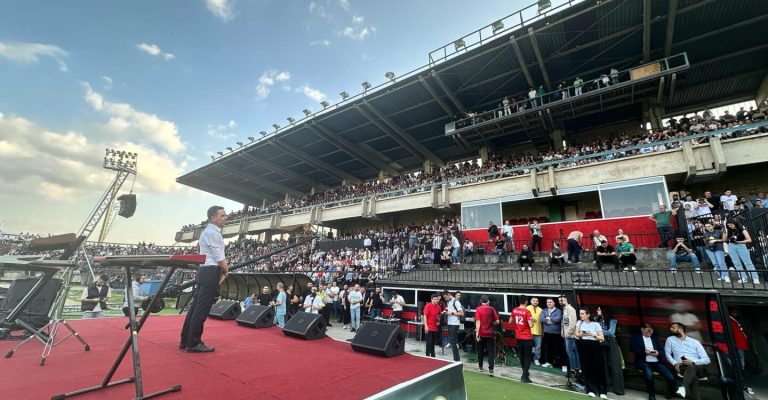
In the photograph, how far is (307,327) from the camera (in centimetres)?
502

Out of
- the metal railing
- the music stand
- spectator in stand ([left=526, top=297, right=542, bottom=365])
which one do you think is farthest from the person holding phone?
the metal railing

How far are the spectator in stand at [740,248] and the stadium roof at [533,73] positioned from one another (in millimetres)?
11497

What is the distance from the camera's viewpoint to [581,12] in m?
15.1

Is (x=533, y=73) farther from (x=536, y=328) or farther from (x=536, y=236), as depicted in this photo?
(x=536, y=328)

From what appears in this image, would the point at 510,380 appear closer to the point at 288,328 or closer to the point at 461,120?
the point at 288,328

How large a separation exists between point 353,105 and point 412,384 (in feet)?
70.2

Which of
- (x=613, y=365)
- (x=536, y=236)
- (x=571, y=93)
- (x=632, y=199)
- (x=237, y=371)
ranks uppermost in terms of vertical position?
(x=571, y=93)

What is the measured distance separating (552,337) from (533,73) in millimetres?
16278

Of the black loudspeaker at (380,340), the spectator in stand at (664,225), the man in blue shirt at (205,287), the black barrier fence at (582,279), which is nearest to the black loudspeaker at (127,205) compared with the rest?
the man in blue shirt at (205,287)

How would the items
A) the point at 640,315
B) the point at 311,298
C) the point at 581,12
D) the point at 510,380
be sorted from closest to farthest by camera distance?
1. the point at 510,380
2. the point at 640,315
3. the point at 311,298
4. the point at 581,12

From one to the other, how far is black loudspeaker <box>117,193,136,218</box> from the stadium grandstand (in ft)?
29.5

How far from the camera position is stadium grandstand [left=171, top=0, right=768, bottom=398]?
29.6 ft

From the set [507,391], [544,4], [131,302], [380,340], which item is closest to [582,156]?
[544,4]

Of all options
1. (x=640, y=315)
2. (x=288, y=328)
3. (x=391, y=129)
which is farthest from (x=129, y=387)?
(x=391, y=129)
